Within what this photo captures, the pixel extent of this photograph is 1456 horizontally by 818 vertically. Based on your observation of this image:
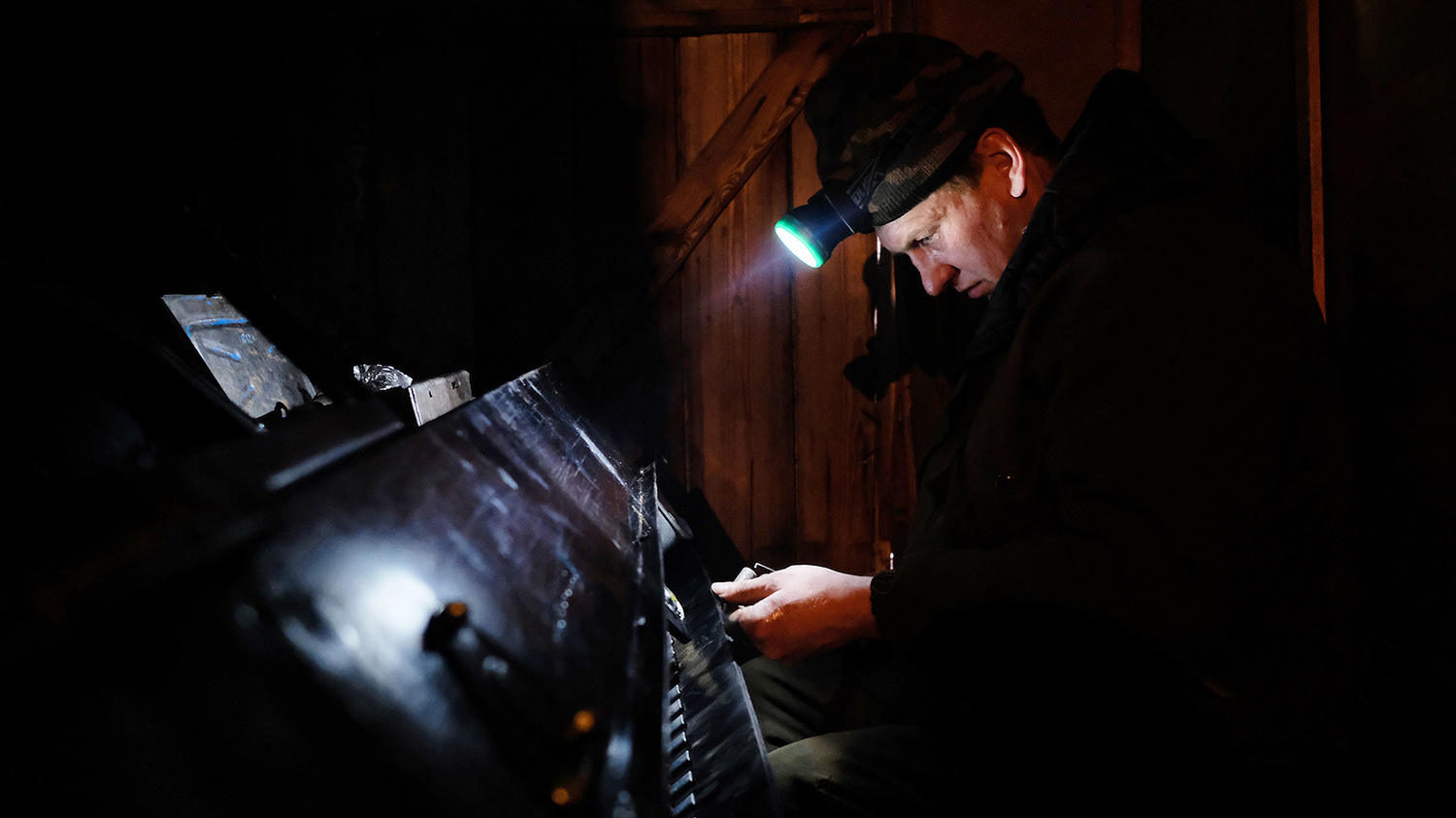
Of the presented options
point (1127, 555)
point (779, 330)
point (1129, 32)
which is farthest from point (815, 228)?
point (1129, 32)

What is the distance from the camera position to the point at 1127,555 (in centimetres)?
105

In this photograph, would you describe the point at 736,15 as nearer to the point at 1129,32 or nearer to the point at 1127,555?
the point at 1129,32

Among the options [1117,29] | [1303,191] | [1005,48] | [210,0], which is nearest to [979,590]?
[1303,191]

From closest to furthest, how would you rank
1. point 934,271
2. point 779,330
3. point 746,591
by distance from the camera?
point 746,591
point 934,271
point 779,330

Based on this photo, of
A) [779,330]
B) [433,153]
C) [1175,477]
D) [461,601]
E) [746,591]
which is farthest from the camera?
[779,330]

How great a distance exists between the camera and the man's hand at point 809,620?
4.41ft

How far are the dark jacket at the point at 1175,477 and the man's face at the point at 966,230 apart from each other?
376 millimetres

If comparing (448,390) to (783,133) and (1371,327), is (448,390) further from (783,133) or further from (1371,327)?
(1371,327)

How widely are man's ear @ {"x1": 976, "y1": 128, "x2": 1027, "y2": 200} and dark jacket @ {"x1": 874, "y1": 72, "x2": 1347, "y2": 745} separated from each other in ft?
1.17

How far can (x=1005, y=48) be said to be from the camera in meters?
2.65

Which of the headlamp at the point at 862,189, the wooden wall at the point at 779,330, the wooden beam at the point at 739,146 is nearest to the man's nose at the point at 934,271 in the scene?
the headlamp at the point at 862,189

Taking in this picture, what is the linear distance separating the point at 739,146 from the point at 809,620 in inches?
76.4

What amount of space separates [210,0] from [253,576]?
3.02m

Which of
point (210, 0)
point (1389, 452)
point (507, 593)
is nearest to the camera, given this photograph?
point (507, 593)
